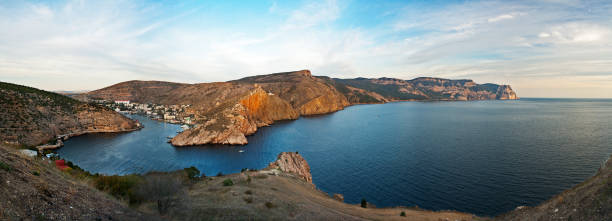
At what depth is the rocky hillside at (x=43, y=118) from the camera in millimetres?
68125

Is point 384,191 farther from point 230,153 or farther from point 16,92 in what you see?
point 16,92

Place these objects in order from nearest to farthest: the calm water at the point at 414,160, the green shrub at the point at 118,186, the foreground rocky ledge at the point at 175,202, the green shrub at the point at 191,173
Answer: the foreground rocky ledge at the point at 175,202, the green shrub at the point at 118,186, the green shrub at the point at 191,173, the calm water at the point at 414,160

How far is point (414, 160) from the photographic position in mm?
59812

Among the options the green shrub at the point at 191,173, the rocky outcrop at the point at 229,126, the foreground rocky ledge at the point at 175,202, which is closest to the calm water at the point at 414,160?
the rocky outcrop at the point at 229,126

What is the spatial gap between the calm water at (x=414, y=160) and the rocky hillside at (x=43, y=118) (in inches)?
300

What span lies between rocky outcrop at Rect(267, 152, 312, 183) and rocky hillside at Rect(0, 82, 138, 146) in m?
70.7

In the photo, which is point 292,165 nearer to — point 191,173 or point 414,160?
point 191,173

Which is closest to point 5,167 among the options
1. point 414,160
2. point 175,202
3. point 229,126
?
point 175,202

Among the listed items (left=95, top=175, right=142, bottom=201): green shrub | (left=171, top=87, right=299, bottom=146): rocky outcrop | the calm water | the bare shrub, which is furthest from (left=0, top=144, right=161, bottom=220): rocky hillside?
(left=171, top=87, right=299, bottom=146): rocky outcrop

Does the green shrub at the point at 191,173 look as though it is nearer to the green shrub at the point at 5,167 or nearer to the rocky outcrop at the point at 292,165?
the rocky outcrop at the point at 292,165

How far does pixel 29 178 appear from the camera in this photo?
1077cm

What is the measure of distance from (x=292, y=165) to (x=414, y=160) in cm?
3208

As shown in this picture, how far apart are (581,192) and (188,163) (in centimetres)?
6937

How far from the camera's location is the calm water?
134ft
